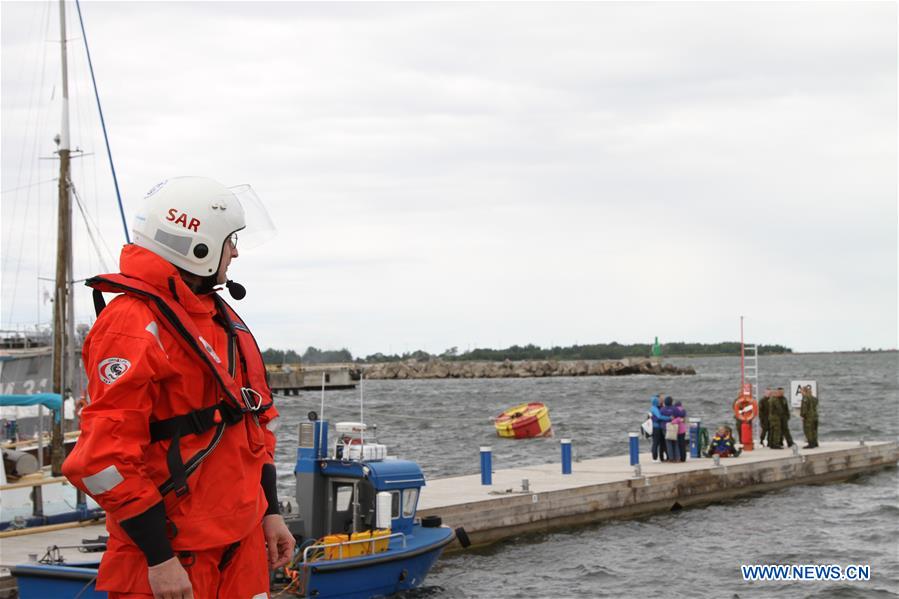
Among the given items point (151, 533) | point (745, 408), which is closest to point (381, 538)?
point (151, 533)

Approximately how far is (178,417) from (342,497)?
1128 cm

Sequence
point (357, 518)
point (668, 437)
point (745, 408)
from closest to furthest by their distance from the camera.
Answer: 1. point (357, 518)
2. point (668, 437)
3. point (745, 408)

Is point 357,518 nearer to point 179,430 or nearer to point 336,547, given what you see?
point 336,547

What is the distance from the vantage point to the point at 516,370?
14288 centimetres

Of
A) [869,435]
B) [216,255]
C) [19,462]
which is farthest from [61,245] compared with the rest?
[869,435]

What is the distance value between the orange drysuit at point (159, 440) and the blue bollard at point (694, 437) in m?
23.9

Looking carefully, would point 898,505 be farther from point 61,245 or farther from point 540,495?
point 61,245

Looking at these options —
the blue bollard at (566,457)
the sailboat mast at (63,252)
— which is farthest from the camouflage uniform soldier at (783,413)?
the sailboat mast at (63,252)

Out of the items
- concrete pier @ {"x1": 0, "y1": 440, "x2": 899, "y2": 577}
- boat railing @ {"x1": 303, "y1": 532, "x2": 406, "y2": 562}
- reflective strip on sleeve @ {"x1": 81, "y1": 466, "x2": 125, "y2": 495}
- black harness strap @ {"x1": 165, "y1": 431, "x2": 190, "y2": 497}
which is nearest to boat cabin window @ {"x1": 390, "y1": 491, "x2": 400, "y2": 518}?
boat railing @ {"x1": 303, "y1": 532, "x2": 406, "y2": 562}

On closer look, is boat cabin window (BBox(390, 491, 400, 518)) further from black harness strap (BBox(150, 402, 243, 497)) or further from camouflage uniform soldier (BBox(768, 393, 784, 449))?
camouflage uniform soldier (BBox(768, 393, 784, 449))

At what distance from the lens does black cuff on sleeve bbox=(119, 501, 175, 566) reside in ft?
10.9

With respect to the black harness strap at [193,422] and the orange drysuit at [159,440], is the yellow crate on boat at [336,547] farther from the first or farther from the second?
the black harness strap at [193,422]

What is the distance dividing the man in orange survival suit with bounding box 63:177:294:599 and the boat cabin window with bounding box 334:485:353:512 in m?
10.6

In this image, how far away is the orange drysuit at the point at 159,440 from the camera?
10.7ft
